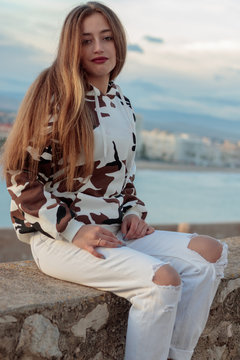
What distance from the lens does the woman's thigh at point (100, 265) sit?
6.07 feet

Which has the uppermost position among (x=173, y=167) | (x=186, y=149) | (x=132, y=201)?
(x=132, y=201)

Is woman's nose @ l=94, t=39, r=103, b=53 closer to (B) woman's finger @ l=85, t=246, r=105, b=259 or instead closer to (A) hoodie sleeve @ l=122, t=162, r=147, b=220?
(A) hoodie sleeve @ l=122, t=162, r=147, b=220

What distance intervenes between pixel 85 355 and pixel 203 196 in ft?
51.9

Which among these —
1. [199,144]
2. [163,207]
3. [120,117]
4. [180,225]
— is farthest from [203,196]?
[120,117]

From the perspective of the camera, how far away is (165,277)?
5.96 feet

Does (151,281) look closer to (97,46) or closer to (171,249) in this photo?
(171,249)

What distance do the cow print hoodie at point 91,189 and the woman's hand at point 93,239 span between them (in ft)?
0.08

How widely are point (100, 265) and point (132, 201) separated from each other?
503 mm

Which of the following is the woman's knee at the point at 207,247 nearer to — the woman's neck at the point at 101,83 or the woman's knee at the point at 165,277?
the woman's knee at the point at 165,277

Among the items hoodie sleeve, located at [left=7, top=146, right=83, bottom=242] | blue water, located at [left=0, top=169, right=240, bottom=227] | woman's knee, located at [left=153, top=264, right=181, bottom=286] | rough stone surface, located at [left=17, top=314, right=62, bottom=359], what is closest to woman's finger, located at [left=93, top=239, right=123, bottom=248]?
hoodie sleeve, located at [left=7, top=146, right=83, bottom=242]

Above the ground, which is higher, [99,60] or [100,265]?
[99,60]

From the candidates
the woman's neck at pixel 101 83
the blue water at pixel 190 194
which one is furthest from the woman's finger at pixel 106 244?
the blue water at pixel 190 194

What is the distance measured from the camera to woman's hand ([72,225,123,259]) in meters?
1.92

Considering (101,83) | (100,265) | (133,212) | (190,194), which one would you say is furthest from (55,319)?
(190,194)
